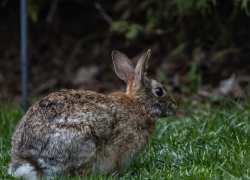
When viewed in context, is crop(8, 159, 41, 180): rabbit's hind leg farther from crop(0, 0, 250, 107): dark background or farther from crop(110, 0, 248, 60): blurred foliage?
crop(110, 0, 248, 60): blurred foliage

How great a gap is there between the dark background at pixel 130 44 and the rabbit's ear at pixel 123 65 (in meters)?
2.75

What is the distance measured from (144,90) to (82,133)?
1.13 m

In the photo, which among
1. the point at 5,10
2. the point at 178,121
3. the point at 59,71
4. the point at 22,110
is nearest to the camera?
the point at 178,121

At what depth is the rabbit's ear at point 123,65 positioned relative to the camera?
4746 mm

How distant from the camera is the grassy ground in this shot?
143 inches

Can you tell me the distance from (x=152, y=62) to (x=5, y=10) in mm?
4655

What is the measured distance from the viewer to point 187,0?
714 cm

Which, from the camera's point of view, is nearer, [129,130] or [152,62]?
[129,130]

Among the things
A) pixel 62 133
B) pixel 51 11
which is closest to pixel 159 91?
pixel 62 133

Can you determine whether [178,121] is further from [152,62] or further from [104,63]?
[104,63]

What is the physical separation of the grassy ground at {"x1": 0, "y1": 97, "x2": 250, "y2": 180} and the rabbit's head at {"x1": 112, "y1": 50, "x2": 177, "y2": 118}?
1.33 ft

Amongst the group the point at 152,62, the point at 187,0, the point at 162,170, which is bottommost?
the point at 162,170

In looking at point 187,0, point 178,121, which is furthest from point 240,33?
point 178,121

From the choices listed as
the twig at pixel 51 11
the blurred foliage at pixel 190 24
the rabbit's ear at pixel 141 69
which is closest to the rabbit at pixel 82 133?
the rabbit's ear at pixel 141 69
